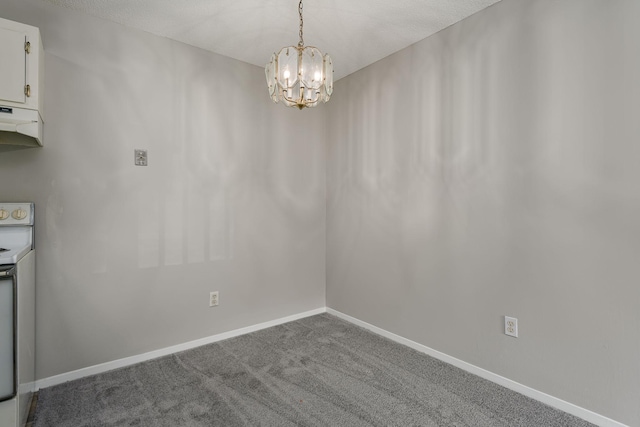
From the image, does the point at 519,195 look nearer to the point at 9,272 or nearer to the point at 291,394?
the point at 291,394

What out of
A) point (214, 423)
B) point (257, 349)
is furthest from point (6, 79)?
point (257, 349)

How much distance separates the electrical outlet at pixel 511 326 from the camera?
2.10 m

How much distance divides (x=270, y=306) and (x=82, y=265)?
157cm

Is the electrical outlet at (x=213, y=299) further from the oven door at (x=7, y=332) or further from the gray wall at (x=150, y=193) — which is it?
the oven door at (x=7, y=332)

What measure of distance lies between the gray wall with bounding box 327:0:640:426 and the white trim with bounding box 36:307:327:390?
1.02 meters

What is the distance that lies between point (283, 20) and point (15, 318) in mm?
2293

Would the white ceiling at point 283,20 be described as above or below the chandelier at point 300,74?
above

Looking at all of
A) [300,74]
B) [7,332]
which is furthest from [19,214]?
[300,74]

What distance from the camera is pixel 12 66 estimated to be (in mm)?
1773

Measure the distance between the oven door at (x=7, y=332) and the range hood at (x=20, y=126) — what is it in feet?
2.65

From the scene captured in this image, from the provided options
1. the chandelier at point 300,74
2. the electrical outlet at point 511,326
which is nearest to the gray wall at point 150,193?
the chandelier at point 300,74

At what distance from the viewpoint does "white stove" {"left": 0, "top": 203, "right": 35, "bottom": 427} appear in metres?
1.45

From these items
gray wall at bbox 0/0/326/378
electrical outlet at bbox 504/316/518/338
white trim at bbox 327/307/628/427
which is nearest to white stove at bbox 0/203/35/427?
gray wall at bbox 0/0/326/378

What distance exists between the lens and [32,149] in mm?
2096
